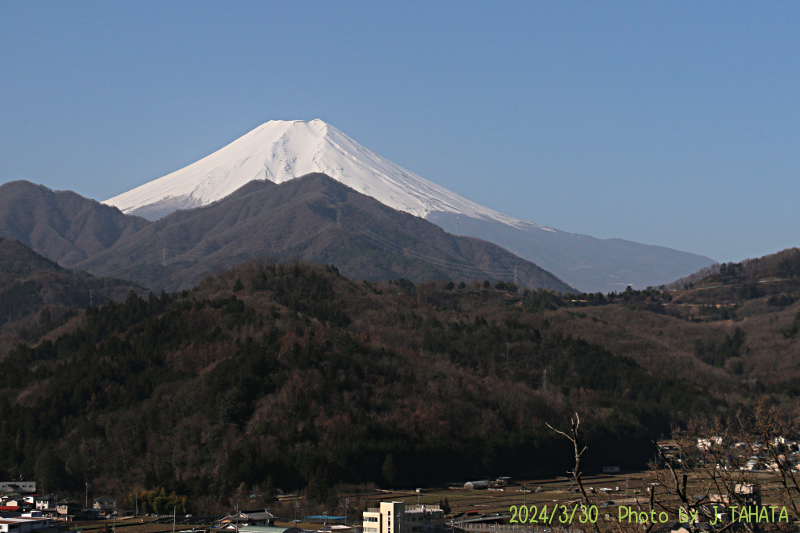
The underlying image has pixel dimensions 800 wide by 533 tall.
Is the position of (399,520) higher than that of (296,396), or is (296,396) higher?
(296,396)

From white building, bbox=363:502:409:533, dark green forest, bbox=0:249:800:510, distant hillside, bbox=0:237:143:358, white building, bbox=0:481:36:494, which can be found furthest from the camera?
distant hillside, bbox=0:237:143:358

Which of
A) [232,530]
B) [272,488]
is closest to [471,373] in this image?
[272,488]

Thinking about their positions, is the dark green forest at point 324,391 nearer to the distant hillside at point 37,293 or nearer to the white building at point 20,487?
the white building at point 20,487

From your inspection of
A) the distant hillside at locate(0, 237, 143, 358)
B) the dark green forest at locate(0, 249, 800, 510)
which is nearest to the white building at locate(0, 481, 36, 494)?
the dark green forest at locate(0, 249, 800, 510)

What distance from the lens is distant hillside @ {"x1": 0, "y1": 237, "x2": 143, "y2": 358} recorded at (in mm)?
103312

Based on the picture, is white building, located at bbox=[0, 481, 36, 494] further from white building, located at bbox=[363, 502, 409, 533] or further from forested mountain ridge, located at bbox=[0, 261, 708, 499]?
white building, located at bbox=[363, 502, 409, 533]

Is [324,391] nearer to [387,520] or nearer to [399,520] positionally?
[387,520]

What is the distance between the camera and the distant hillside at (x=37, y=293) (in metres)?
103

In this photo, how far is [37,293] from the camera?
12588 centimetres

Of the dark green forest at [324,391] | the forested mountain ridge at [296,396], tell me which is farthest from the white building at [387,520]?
the forested mountain ridge at [296,396]

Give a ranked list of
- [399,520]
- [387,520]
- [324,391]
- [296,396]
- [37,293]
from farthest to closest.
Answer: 1. [37,293]
2. [324,391]
3. [296,396]
4. [387,520]
5. [399,520]

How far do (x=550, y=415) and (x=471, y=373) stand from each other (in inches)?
400

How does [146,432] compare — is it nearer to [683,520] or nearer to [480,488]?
[480,488]

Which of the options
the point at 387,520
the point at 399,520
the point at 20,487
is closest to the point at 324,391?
the point at 20,487
